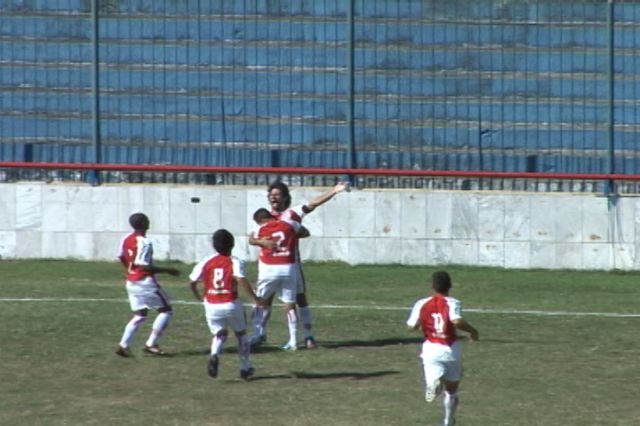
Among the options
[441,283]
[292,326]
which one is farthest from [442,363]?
[292,326]

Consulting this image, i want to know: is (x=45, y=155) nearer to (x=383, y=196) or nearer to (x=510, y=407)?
(x=383, y=196)

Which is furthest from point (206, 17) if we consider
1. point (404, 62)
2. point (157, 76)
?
point (404, 62)

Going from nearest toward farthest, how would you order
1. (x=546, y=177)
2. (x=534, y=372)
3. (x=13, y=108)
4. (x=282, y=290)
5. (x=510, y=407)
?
(x=510, y=407) < (x=534, y=372) < (x=282, y=290) < (x=546, y=177) < (x=13, y=108)

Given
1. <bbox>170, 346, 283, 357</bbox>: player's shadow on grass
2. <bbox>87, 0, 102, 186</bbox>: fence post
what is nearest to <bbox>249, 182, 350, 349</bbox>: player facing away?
<bbox>170, 346, 283, 357</bbox>: player's shadow on grass

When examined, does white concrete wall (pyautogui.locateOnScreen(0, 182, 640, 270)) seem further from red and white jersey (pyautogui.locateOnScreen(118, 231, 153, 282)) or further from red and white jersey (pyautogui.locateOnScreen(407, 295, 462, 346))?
red and white jersey (pyautogui.locateOnScreen(407, 295, 462, 346))

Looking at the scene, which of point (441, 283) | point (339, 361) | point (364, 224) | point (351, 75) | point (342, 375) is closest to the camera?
point (441, 283)

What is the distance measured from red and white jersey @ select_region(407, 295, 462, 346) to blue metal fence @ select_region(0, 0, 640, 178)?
12581 mm

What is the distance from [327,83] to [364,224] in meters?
2.54

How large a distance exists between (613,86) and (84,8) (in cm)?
884

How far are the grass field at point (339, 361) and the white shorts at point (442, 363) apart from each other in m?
0.71

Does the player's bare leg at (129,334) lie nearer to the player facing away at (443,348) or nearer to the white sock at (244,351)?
the white sock at (244,351)

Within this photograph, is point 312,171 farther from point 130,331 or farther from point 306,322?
point 130,331

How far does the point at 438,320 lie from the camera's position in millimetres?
13977

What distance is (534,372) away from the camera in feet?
55.6
